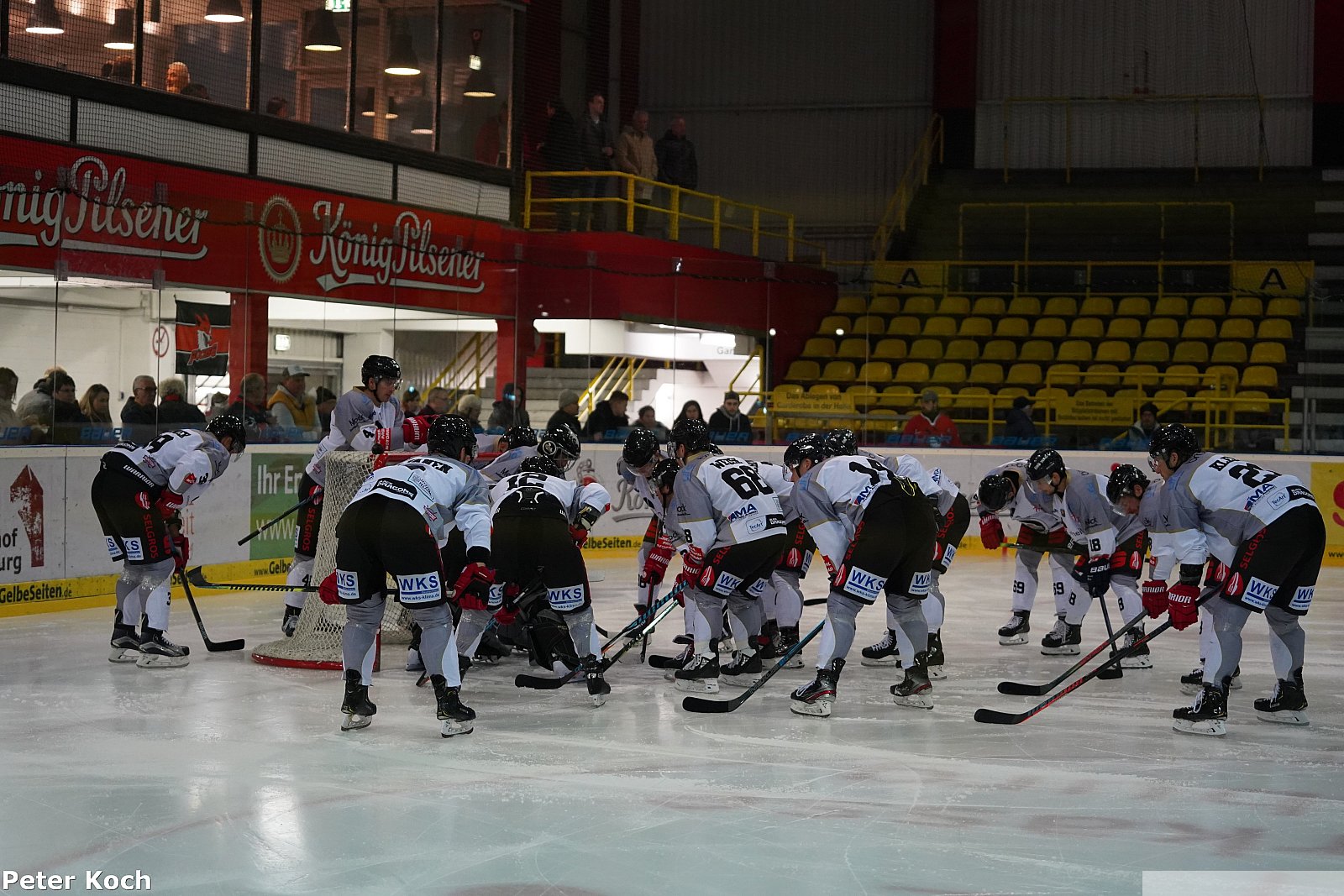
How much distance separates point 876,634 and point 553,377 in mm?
5174

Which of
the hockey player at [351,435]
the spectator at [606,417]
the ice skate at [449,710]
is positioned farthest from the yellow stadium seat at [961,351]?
the ice skate at [449,710]

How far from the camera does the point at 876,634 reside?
8367mm

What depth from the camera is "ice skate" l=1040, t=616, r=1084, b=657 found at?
25.4ft

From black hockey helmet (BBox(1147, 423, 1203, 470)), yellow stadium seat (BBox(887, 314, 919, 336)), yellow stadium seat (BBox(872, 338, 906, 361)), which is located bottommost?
black hockey helmet (BBox(1147, 423, 1203, 470))

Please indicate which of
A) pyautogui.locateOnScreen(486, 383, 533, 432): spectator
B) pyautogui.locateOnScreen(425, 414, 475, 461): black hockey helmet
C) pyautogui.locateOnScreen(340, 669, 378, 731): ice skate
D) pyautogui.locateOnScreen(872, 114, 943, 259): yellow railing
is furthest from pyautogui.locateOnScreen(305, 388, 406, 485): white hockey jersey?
pyautogui.locateOnScreen(872, 114, 943, 259): yellow railing

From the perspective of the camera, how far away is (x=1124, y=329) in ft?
51.4

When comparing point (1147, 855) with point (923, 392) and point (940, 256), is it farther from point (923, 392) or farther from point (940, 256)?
point (940, 256)

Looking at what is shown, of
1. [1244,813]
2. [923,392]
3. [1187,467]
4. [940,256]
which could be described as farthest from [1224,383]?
[1244,813]

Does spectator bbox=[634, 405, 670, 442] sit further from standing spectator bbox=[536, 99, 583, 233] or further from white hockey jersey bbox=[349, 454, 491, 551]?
white hockey jersey bbox=[349, 454, 491, 551]

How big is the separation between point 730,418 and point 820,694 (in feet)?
23.6

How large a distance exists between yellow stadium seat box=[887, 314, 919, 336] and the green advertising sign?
21.7 feet

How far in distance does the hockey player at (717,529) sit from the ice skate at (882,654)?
3.83 ft

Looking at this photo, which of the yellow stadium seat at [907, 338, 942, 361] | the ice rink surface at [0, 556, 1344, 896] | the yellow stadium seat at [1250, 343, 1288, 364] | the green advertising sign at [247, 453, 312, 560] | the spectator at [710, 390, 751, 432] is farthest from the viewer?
the yellow stadium seat at [907, 338, 942, 361]

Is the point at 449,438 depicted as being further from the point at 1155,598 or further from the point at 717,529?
the point at 1155,598
